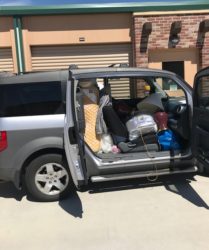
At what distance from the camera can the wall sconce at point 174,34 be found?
10634 millimetres

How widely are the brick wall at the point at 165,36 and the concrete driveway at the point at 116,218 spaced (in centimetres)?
586

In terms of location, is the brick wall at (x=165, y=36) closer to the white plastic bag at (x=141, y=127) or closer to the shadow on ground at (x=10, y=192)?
the white plastic bag at (x=141, y=127)

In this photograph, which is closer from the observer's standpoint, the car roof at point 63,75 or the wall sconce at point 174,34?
the car roof at point 63,75

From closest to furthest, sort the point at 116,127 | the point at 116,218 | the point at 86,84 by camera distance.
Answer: the point at 116,218
the point at 86,84
the point at 116,127

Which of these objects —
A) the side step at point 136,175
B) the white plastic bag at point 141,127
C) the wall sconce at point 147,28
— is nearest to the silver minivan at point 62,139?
the side step at point 136,175

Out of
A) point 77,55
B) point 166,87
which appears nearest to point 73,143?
point 166,87

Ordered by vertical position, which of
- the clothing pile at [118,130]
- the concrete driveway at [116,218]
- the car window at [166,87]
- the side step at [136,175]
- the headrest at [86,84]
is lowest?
the concrete driveway at [116,218]

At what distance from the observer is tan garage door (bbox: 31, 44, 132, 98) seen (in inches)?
437

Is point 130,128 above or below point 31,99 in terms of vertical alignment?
below

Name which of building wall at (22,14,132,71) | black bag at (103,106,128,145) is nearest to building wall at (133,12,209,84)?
building wall at (22,14,132,71)

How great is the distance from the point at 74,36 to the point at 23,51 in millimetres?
1491

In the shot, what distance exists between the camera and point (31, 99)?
5066mm

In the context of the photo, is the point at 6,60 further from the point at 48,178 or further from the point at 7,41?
the point at 48,178

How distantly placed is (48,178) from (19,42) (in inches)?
261
